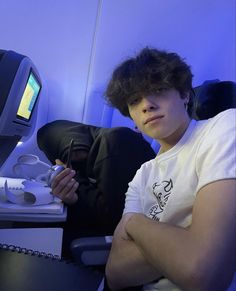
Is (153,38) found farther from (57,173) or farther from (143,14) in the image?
(57,173)

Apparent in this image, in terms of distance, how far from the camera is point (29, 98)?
98 cm

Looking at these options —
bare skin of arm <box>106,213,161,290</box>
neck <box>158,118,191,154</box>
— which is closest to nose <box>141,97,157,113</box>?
neck <box>158,118,191,154</box>

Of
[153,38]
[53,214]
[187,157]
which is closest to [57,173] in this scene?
[53,214]

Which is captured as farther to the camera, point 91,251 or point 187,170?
point 91,251

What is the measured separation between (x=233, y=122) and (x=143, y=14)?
4.64ft

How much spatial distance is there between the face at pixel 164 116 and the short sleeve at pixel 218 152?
0.13 metres

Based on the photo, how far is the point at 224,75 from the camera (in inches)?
79.2

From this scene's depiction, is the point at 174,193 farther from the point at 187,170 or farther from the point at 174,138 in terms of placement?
the point at 174,138

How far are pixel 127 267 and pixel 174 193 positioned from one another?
23 cm

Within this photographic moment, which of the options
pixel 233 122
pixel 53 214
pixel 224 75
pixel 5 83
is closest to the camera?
pixel 233 122

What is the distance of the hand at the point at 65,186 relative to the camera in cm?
105

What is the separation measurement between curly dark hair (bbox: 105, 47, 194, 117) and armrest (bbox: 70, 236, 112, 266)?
1.55 feet

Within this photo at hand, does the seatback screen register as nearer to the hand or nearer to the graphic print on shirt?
the hand

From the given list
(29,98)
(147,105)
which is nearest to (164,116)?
(147,105)
